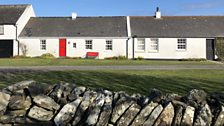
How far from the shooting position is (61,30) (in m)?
44.0

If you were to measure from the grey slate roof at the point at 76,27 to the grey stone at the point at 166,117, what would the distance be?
34053mm

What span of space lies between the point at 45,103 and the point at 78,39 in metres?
34.0

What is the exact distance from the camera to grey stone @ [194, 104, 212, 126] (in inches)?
301

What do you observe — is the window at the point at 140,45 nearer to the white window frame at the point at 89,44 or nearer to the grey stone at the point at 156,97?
the white window frame at the point at 89,44

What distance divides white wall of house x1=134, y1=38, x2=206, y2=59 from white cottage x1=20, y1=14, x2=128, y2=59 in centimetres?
258

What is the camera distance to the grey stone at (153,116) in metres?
7.72

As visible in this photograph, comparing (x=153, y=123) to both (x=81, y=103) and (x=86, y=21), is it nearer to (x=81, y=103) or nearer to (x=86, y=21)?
(x=81, y=103)

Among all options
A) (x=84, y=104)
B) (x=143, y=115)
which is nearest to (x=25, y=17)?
(x=84, y=104)

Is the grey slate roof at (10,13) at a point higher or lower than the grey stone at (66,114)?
higher

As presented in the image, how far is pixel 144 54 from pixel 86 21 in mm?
9205

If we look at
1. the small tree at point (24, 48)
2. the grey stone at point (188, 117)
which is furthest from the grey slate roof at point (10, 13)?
the grey stone at point (188, 117)

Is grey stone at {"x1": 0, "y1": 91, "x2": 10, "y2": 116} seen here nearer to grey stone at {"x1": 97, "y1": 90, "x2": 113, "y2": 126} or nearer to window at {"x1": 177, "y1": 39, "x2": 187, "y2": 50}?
grey stone at {"x1": 97, "y1": 90, "x2": 113, "y2": 126}

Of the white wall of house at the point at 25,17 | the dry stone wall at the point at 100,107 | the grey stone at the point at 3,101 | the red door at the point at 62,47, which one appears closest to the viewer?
the dry stone wall at the point at 100,107

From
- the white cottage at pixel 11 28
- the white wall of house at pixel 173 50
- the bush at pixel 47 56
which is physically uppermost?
the white cottage at pixel 11 28
